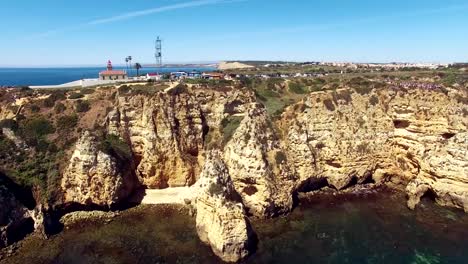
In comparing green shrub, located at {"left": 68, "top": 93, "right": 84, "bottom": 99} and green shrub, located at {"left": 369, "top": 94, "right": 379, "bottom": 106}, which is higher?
green shrub, located at {"left": 68, "top": 93, "right": 84, "bottom": 99}

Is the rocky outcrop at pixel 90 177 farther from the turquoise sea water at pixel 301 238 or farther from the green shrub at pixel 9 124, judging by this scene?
the green shrub at pixel 9 124

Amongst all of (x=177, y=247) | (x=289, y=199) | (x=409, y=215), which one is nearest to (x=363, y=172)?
(x=409, y=215)

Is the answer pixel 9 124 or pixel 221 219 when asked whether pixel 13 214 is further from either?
pixel 221 219

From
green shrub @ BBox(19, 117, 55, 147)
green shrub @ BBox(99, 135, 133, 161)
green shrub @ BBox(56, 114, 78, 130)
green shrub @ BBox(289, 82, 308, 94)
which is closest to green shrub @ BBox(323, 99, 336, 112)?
green shrub @ BBox(289, 82, 308, 94)

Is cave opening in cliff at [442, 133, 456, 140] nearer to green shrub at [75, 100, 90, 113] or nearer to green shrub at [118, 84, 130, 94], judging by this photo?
green shrub at [118, 84, 130, 94]

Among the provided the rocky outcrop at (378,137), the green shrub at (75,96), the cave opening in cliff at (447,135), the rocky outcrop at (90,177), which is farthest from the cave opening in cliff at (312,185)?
the green shrub at (75,96)

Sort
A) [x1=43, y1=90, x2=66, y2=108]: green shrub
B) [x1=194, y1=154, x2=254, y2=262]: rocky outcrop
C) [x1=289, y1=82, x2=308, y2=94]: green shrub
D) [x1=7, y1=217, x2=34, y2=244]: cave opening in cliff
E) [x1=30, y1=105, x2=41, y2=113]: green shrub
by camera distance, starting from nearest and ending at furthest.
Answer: [x1=194, y1=154, x2=254, y2=262]: rocky outcrop
[x1=7, y1=217, x2=34, y2=244]: cave opening in cliff
[x1=30, y1=105, x2=41, y2=113]: green shrub
[x1=43, y1=90, x2=66, y2=108]: green shrub
[x1=289, y1=82, x2=308, y2=94]: green shrub

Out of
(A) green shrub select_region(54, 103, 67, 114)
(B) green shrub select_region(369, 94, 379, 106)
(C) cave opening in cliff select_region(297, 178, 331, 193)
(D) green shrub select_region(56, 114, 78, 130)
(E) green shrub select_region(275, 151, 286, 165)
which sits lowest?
(C) cave opening in cliff select_region(297, 178, 331, 193)
